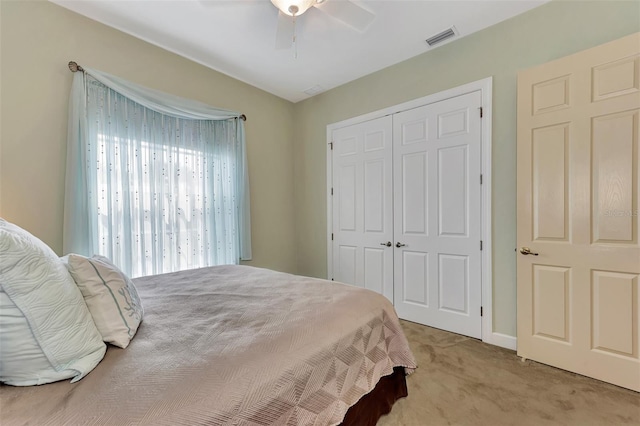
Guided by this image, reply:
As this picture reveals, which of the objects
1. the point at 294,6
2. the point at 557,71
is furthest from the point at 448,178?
the point at 294,6

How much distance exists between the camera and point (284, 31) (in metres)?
2.03

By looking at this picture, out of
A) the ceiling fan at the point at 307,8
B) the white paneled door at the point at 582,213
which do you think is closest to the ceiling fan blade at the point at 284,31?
the ceiling fan at the point at 307,8

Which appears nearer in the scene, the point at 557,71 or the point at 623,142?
the point at 623,142

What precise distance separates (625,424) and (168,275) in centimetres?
299

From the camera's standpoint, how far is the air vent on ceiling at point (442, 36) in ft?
8.07

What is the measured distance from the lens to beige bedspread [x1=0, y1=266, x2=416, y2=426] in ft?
2.30

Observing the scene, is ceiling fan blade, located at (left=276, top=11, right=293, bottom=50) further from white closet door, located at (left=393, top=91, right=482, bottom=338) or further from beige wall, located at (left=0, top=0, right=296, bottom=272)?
white closet door, located at (left=393, top=91, right=482, bottom=338)

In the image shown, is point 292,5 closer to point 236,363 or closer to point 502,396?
point 236,363

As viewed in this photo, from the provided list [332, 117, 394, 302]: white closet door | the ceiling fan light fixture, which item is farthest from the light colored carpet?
the ceiling fan light fixture

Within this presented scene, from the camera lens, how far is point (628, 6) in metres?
1.85

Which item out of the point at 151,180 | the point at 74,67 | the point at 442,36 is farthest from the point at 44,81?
the point at 442,36

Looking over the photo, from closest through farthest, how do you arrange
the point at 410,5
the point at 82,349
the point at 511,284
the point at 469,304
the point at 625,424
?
the point at 82,349
the point at 625,424
the point at 410,5
the point at 511,284
the point at 469,304

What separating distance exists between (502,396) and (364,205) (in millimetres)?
2123

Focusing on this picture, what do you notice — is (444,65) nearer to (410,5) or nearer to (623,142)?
(410,5)
